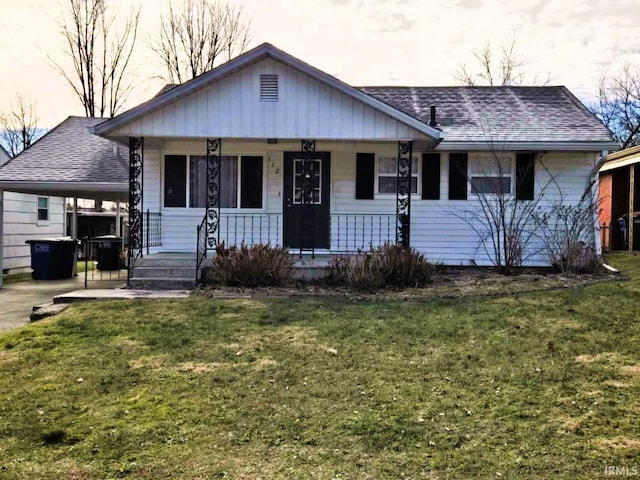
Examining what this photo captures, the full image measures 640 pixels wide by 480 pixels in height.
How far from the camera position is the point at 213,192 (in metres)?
10.9

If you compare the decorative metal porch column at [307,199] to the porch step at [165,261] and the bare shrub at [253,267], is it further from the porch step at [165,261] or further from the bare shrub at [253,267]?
the porch step at [165,261]

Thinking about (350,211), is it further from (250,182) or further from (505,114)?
→ (505,114)

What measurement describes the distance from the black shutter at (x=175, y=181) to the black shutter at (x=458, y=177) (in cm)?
564

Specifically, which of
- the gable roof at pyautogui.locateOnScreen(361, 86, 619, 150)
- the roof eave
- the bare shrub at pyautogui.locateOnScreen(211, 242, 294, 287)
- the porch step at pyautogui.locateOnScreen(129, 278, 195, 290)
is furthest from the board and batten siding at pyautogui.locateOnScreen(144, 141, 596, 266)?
the porch step at pyautogui.locateOnScreen(129, 278, 195, 290)

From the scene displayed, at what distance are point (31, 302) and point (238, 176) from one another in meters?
4.59

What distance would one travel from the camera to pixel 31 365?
4.98m

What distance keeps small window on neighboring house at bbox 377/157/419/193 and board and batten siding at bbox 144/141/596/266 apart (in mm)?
141

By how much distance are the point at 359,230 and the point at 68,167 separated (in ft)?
22.0

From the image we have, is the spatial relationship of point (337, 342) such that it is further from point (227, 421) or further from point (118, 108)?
point (118, 108)

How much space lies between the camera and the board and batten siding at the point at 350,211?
36.7 feet

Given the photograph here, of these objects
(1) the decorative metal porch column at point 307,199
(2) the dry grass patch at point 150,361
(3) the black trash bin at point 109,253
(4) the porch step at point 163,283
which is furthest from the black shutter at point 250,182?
(2) the dry grass patch at point 150,361

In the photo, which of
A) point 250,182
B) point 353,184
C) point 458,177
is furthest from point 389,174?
point 250,182

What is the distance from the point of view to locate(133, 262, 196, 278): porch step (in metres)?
9.33

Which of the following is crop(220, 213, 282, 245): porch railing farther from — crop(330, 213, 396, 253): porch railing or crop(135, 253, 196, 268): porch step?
crop(135, 253, 196, 268): porch step
